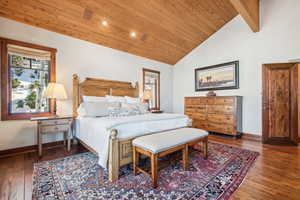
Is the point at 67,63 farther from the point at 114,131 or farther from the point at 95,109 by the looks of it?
the point at 114,131

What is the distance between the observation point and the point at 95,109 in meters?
3.02

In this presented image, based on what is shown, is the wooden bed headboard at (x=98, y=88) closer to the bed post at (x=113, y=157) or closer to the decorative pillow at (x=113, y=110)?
the decorative pillow at (x=113, y=110)

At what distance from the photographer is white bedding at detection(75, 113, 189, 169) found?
195cm

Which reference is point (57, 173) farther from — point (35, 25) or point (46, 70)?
point (35, 25)

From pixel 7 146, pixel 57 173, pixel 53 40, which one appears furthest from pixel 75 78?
pixel 57 173

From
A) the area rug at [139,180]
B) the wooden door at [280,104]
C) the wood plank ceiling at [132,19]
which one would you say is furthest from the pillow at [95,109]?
the wooden door at [280,104]

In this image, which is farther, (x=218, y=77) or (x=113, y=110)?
(x=218, y=77)

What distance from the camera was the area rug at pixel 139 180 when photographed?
1.57 metres

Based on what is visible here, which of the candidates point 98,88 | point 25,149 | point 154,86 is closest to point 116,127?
point 98,88

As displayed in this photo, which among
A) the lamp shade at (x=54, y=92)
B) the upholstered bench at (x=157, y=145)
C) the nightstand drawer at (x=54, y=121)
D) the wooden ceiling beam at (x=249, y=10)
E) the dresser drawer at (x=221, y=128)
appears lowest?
the dresser drawer at (x=221, y=128)

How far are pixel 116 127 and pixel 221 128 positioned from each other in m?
3.29

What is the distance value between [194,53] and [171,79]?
4.51 ft

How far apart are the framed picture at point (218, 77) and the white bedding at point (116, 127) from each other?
2.36m

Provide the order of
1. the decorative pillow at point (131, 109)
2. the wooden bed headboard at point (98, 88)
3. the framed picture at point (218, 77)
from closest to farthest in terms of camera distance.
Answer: the decorative pillow at point (131, 109), the wooden bed headboard at point (98, 88), the framed picture at point (218, 77)
